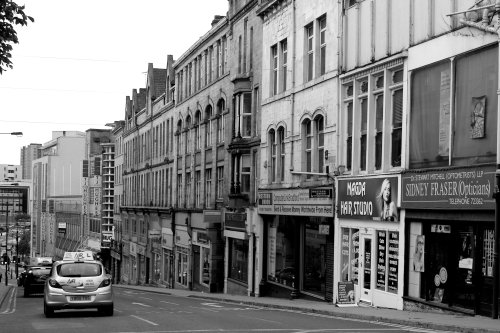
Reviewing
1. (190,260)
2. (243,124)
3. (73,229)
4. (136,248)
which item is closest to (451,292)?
(243,124)

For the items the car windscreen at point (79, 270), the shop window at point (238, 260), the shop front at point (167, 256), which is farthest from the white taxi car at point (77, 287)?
the shop front at point (167, 256)

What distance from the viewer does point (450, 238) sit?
21.9 meters

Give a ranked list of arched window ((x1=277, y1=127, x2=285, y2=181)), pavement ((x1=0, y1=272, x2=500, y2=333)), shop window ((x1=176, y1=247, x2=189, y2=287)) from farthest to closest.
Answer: shop window ((x1=176, y1=247, x2=189, y2=287)) → arched window ((x1=277, y1=127, x2=285, y2=181)) → pavement ((x1=0, y1=272, x2=500, y2=333))

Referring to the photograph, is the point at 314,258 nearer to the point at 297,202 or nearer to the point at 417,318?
the point at 297,202

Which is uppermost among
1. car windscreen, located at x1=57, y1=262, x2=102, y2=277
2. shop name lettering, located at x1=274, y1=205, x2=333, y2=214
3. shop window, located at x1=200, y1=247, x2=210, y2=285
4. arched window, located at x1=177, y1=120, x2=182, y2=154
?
arched window, located at x1=177, y1=120, x2=182, y2=154

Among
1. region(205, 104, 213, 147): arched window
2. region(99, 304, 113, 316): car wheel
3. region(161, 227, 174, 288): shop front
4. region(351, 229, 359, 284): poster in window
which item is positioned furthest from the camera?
region(161, 227, 174, 288): shop front

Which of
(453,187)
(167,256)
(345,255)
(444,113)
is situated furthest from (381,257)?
(167,256)

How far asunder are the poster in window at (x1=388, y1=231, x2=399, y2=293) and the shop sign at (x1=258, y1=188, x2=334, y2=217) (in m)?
4.60

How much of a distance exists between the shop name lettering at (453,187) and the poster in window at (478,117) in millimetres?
952

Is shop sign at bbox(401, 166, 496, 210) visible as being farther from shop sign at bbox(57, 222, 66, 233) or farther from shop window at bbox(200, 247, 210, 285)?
shop sign at bbox(57, 222, 66, 233)

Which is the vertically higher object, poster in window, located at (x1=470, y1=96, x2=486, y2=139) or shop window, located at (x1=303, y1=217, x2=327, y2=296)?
poster in window, located at (x1=470, y1=96, x2=486, y2=139)

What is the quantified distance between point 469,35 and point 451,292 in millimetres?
6394

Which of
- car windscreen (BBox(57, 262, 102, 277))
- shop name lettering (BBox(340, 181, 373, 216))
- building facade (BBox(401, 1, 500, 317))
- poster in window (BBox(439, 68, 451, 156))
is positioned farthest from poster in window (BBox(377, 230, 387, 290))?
car windscreen (BBox(57, 262, 102, 277))

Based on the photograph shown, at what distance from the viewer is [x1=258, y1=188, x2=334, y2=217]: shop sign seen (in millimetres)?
30016
